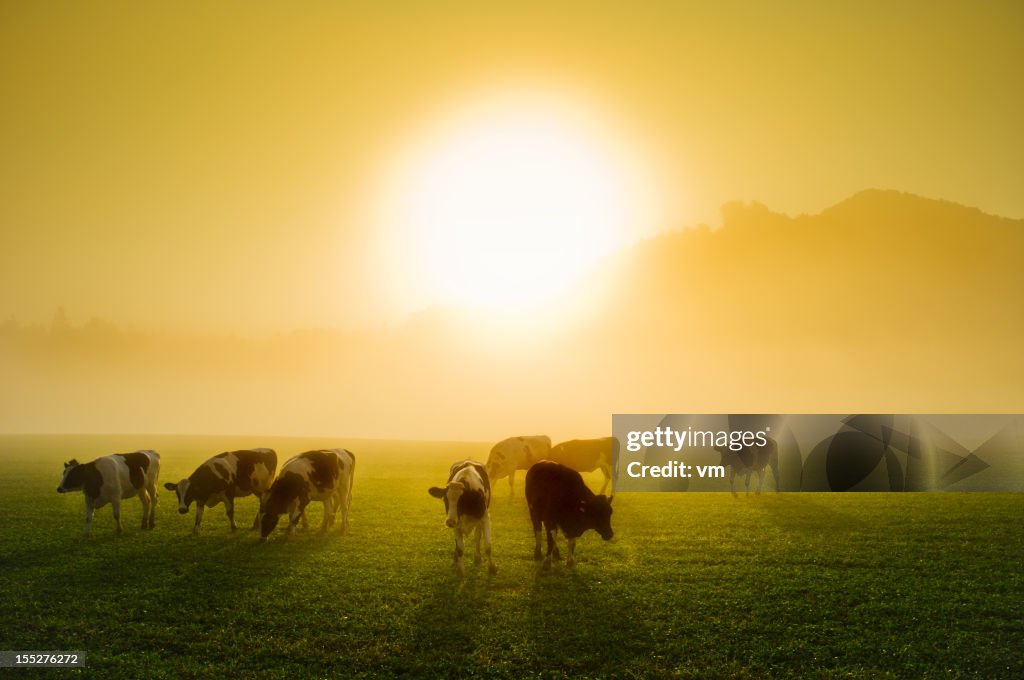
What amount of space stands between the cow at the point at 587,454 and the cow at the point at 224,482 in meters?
13.8

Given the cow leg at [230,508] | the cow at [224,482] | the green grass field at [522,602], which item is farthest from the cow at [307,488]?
the cow leg at [230,508]

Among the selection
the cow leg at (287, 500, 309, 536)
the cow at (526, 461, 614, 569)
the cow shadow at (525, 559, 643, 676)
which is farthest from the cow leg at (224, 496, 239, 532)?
the cow shadow at (525, 559, 643, 676)

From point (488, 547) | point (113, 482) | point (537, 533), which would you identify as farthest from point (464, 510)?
point (113, 482)

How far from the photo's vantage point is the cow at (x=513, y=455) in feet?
96.2

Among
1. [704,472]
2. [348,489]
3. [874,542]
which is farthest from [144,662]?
[704,472]

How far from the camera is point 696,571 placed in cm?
1655

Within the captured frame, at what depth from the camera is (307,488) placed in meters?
19.8

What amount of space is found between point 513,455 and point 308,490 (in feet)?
38.6

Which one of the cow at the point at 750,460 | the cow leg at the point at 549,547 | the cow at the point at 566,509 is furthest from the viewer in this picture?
the cow at the point at 750,460

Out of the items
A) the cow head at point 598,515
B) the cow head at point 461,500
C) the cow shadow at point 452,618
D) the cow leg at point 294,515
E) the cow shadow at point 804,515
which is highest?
the cow head at point 461,500

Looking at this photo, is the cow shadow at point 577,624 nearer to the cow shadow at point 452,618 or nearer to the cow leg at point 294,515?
the cow shadow at point 452,618

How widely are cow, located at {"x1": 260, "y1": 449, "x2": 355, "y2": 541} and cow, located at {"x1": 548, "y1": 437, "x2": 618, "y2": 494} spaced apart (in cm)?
1225

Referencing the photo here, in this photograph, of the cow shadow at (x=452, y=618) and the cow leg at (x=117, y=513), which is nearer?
the cow shadow at (x=452, y=618)

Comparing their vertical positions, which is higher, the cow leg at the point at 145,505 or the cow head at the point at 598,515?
the cow head at the point at 598,515
